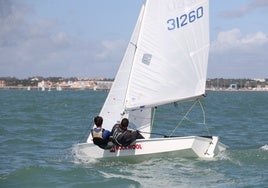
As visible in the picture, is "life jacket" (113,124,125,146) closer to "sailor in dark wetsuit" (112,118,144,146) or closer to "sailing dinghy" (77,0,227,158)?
"sailor in dark wetsuit" (112,118,144,146)

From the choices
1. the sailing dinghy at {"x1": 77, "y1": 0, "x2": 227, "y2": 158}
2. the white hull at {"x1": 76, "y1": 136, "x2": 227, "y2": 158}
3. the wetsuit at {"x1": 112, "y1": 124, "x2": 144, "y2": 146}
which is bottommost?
the white hull at {"x1": 76, "y1": 136, "x2": 227, "y2": 158}

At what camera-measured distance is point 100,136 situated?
11.7m

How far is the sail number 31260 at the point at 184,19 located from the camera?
40.7 feet

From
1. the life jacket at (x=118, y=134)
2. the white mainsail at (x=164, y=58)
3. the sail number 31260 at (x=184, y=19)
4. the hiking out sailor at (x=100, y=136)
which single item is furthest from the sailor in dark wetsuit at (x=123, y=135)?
the sail number 31260 at (x=184, y=19)

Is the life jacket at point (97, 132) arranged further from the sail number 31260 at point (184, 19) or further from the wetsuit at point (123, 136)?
the sail number 31260 at point (184, 19)

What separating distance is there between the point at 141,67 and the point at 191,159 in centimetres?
227

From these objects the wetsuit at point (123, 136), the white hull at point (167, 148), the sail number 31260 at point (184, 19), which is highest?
the sail number 31260 at point (184, 19)

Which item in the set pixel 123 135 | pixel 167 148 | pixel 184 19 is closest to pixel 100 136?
pixel 123 135

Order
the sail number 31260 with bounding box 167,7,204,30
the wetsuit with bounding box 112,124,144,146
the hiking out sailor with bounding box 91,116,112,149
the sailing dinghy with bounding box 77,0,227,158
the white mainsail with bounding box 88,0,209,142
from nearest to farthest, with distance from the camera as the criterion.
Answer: the wetsuit with bounding box 112,124,144,146 < the hiking out sailor with bounding box 91,116,112,149 < the sailing dinghy with bounding box 77,0,227,158 < the white mainsail with bounding box 88,0,209,142 < the sail number 31260 with bounding box 167,7,204,30

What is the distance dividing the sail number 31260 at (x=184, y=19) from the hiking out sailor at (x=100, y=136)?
2646 millimetres

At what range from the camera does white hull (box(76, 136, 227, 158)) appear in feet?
38.5

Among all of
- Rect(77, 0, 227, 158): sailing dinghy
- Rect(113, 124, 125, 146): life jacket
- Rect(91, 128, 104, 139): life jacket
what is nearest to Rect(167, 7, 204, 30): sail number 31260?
Rect(77, 0, 227, 158): sailing dinghy

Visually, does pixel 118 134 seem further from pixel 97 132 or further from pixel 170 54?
pixel 170 54

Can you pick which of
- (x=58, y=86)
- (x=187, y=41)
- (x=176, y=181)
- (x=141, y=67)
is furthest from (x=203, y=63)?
(x=58, y=86)
